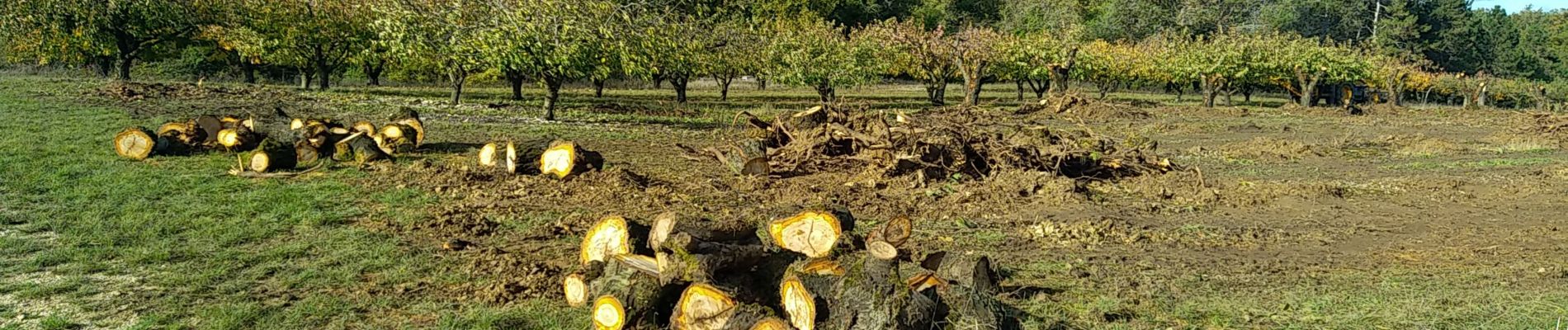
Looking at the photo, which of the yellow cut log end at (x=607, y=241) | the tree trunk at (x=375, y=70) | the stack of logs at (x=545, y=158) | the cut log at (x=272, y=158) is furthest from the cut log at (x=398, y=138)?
the tree trunk at (x=375, y=70)

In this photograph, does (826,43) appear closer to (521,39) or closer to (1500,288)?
(521,39)

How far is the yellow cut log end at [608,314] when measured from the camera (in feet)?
13.4

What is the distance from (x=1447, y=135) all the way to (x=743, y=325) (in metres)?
20.5

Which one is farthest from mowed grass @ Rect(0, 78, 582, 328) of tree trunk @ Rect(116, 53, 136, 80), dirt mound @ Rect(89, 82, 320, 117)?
tree trunk @ Rect(116, 53, 136, 80)

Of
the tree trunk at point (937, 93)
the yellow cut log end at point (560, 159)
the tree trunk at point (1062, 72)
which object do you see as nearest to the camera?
the yellow cut log end at point (560, 159)

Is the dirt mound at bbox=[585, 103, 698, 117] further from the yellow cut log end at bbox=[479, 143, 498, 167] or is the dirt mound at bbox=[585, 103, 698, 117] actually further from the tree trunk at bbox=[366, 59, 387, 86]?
the tree trunk at bbox=[366, 59, 387, 86]

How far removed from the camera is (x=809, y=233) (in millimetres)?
4891

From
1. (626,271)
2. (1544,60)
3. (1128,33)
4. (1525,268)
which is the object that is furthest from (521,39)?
(1544,60)

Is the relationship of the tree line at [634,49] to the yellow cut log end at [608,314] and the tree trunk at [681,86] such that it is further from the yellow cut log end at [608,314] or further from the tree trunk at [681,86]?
the yellow cut log end at [608,314]

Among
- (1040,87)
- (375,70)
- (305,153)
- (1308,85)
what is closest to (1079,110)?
(1040,87)

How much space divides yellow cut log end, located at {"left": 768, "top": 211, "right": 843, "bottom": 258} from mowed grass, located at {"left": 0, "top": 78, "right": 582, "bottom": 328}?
1120 mm

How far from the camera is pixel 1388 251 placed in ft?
22.2

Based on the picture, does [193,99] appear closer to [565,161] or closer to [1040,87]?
[565,161]

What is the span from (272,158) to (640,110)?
1158 cm
